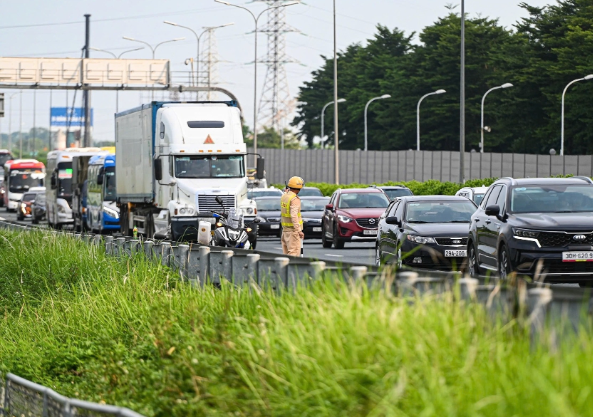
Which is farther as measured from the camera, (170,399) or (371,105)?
(371,105)

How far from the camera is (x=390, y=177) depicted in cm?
8125

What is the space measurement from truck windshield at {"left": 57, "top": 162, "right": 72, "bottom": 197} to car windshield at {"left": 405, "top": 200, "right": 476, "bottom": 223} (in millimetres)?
31361

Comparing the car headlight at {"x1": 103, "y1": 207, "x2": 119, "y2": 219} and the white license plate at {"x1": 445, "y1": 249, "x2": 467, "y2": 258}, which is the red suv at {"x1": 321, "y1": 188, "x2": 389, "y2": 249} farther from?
the white license plate at {"x1": 445, "y1": 249, "x2": 467, "y2": 258}

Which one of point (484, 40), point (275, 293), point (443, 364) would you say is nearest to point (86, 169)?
point (275, 293)

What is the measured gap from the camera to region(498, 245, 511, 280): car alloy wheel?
1764cm

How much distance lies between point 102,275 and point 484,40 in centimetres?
9207

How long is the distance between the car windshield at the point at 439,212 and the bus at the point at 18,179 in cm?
6524

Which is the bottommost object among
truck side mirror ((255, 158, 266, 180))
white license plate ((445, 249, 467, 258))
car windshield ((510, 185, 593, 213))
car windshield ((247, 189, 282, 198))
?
white license plate ((445, 249, 467, 258))

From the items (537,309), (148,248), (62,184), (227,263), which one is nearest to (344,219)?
(148,248)

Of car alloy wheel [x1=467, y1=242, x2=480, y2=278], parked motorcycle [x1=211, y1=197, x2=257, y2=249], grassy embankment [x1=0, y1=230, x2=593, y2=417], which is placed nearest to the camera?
grassy embankment [x1=0, y1=230, x2=593, y2=417]

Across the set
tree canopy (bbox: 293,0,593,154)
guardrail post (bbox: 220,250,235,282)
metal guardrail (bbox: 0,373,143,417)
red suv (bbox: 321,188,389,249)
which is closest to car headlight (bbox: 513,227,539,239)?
guardrail post (bbox: 220,250,235,282)

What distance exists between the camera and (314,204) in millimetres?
42188

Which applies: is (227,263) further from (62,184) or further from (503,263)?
(62,184)

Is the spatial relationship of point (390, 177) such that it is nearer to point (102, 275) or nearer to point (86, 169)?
point (86, 169)
